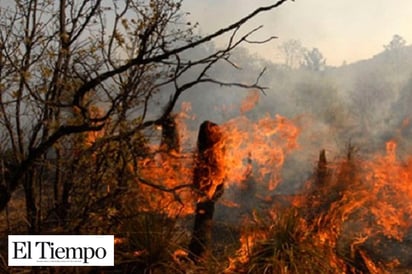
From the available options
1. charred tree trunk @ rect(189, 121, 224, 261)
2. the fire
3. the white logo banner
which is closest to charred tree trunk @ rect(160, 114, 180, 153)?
the fire

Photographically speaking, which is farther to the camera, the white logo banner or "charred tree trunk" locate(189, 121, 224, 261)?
"charred tree trunk" locate(189, 121, 224, 261)

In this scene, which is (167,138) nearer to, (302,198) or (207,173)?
(207,173)

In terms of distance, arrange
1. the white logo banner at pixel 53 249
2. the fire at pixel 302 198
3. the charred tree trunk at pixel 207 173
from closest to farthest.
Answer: the white logo banner at pixel 53 249 → the fire at pixel 302 198 → the charred tree trunk at pixel 207 173

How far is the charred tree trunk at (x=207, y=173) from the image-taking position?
952 centimetres

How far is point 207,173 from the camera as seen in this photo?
955cm

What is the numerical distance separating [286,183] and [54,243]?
28984 millimetres

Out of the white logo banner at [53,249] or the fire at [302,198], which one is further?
the fire at [302,198]

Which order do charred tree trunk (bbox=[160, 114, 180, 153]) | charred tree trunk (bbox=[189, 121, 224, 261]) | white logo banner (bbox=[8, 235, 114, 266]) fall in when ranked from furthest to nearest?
charred tree trunk (bbox=[189, 121, 224, 261]) → white logo banner (bbox=[8, 235, 114, 266]) → charred tree trunk (bbox=[160, 114, 180, 153])

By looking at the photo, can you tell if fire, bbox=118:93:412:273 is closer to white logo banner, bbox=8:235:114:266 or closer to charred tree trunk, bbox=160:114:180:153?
charred tree trunk, bbox=160:114:180:153

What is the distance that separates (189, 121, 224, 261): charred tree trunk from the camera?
952cm

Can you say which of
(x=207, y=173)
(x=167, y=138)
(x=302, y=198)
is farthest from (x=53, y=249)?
(x=302, y=198)

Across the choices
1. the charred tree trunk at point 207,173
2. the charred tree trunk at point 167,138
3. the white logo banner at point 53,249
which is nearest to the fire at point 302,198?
the charred tree trunk at point 207,173

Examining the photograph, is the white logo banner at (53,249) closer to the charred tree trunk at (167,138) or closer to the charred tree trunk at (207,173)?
the charred tree trunk at (167,138)

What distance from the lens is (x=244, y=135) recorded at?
10836mm
